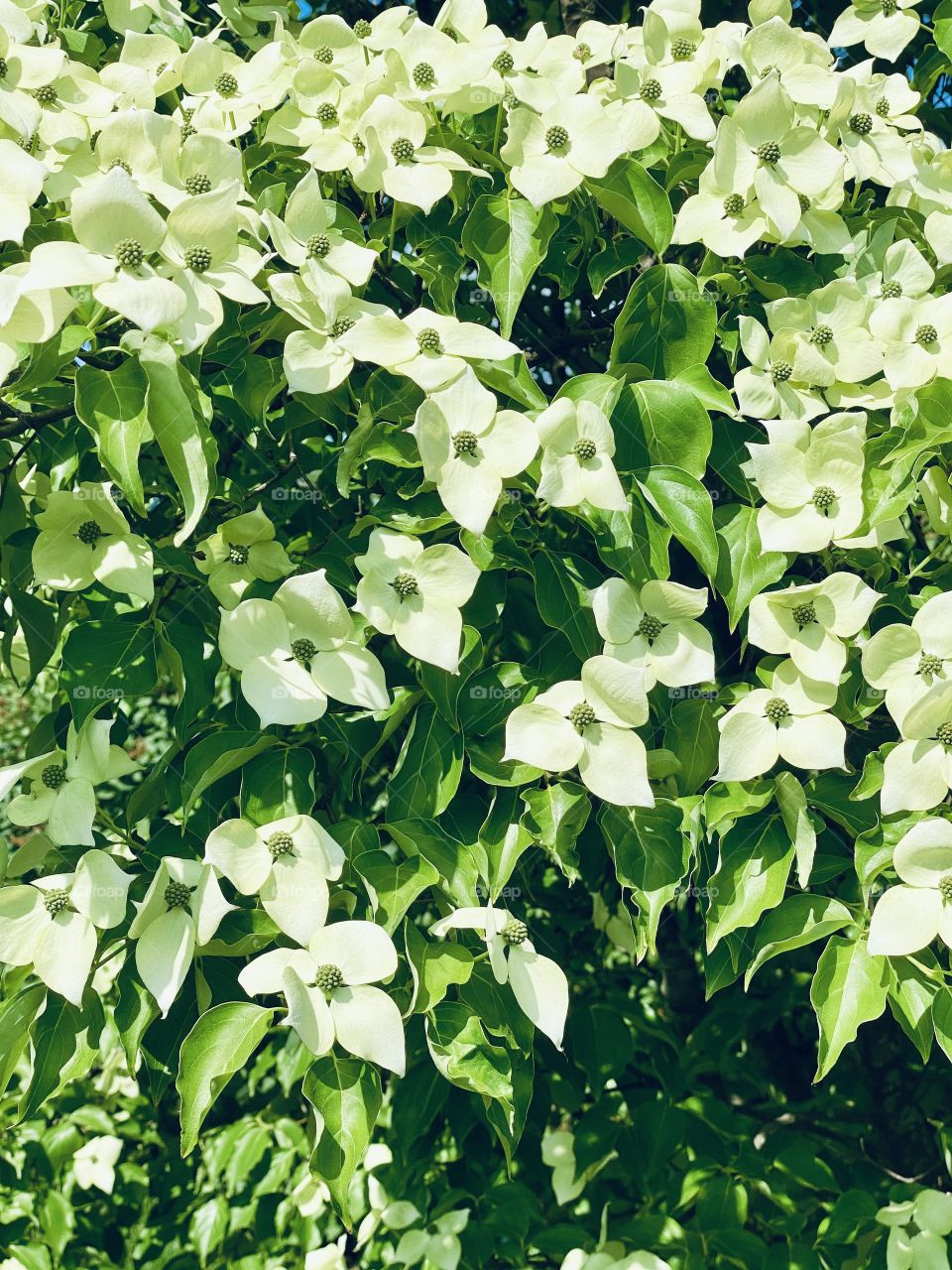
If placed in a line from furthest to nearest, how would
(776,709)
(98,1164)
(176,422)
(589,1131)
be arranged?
1. (98,1164)
2. (589,1131)
3. (776,709)
4. (176,422)

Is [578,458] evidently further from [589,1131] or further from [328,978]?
[589,1131]

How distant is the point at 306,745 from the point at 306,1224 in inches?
39.7

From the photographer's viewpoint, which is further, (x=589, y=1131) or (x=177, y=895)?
(x=589, y=1131)

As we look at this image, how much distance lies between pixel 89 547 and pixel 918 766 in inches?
34.0

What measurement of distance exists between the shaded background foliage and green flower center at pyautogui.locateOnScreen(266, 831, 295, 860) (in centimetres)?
18

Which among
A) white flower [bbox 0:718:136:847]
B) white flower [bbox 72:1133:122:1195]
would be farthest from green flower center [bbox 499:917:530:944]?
white flower [bbox 72:1133:122:1195]

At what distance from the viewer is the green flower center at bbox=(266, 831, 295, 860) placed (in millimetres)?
1110

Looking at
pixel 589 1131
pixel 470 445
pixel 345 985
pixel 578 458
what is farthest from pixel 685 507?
pixel 589 1131

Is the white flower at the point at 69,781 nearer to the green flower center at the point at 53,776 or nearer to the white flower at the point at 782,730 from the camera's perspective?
the green flower center at the point at 53,776

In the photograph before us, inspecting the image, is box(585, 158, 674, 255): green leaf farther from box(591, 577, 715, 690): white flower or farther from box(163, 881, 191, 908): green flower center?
box(163, 881, 191, 908): green flower center

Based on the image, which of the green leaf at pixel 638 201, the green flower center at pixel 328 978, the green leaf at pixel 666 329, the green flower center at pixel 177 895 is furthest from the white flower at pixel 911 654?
the green flower center at pixel 177 895

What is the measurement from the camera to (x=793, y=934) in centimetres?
117

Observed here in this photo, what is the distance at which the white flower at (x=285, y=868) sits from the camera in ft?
3.60

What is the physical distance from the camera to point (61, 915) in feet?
3.69
